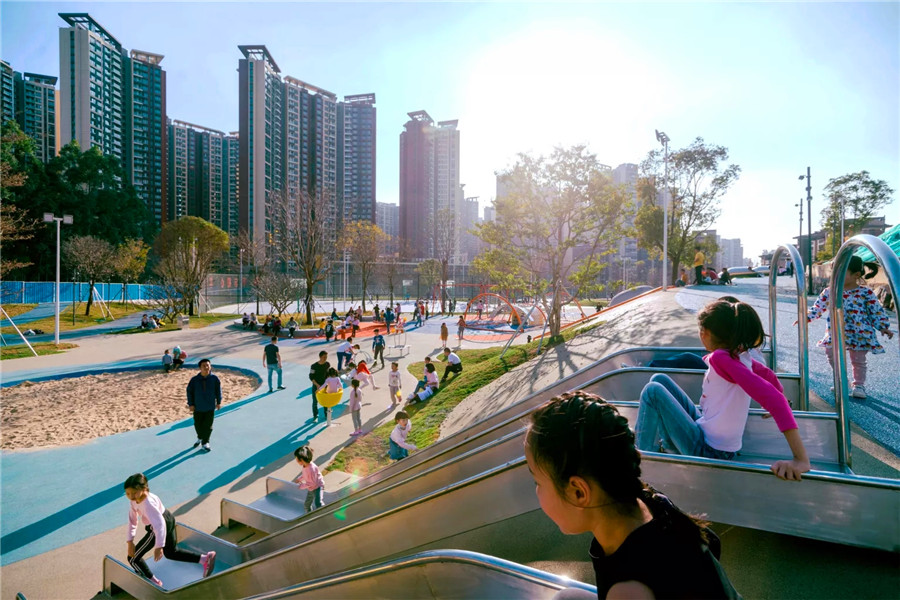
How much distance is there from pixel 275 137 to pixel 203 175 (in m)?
26.5

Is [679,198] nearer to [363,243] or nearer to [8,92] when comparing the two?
[363,243]

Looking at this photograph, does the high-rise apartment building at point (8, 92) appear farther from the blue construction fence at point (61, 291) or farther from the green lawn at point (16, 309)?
the green lawn at point (16, 309)

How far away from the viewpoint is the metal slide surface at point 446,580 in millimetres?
1743

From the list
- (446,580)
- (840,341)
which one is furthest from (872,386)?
(446,580)

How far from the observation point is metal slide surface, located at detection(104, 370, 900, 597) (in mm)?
2182

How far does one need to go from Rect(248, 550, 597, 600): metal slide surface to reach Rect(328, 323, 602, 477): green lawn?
5969 mm

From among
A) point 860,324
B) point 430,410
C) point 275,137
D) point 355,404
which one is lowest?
point 430,410

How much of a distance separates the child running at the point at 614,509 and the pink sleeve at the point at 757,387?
1410 mm

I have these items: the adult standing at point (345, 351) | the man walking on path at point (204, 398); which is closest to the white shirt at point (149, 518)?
the man walking on path at point (204, 398)

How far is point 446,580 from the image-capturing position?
2.01 meters

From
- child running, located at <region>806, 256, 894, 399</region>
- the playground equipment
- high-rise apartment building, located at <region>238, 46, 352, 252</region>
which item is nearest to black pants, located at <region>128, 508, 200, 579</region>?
the playground equipment

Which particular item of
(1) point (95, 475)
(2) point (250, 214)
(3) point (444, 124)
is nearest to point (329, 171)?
(2) point (250, 214)

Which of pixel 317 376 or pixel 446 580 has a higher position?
pixel 446 580

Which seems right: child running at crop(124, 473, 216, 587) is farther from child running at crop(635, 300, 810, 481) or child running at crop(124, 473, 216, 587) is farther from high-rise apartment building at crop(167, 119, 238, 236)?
high-rise apartment building at crop(167, 119, 238, 236)
